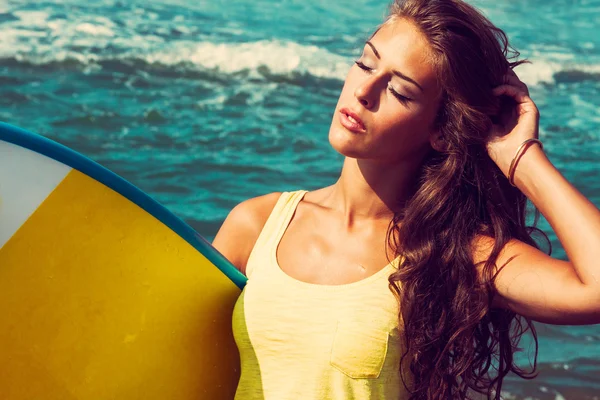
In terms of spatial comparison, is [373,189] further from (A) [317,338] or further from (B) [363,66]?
(A) [317,338]

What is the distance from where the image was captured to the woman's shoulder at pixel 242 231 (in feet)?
9.26

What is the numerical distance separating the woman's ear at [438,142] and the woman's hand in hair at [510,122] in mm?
136

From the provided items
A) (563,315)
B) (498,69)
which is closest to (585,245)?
(563,315)

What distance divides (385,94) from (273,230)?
537mm

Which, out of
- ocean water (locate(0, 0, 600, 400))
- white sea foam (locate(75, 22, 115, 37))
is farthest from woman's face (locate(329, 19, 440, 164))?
white sea foam (locate(75, 22, 115, 37))

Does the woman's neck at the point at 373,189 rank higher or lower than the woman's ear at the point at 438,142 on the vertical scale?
lower

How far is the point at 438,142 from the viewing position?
2.75 metres

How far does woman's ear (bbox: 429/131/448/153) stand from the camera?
274cm

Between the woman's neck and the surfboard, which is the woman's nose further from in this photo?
the surfboard

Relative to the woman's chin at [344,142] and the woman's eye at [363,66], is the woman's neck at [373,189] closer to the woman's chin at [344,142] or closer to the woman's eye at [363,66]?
the woman's chin at [344,142]

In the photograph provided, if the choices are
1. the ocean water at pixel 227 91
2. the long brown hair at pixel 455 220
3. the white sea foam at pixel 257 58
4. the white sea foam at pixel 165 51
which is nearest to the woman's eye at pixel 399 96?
the long brown hair at pixel 455 220

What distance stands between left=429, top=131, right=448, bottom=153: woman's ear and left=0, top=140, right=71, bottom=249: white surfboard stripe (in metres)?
1.08

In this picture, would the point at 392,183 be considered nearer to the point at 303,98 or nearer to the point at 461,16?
the point at 461,16

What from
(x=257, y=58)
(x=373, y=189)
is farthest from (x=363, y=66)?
(x=257, y=58)
